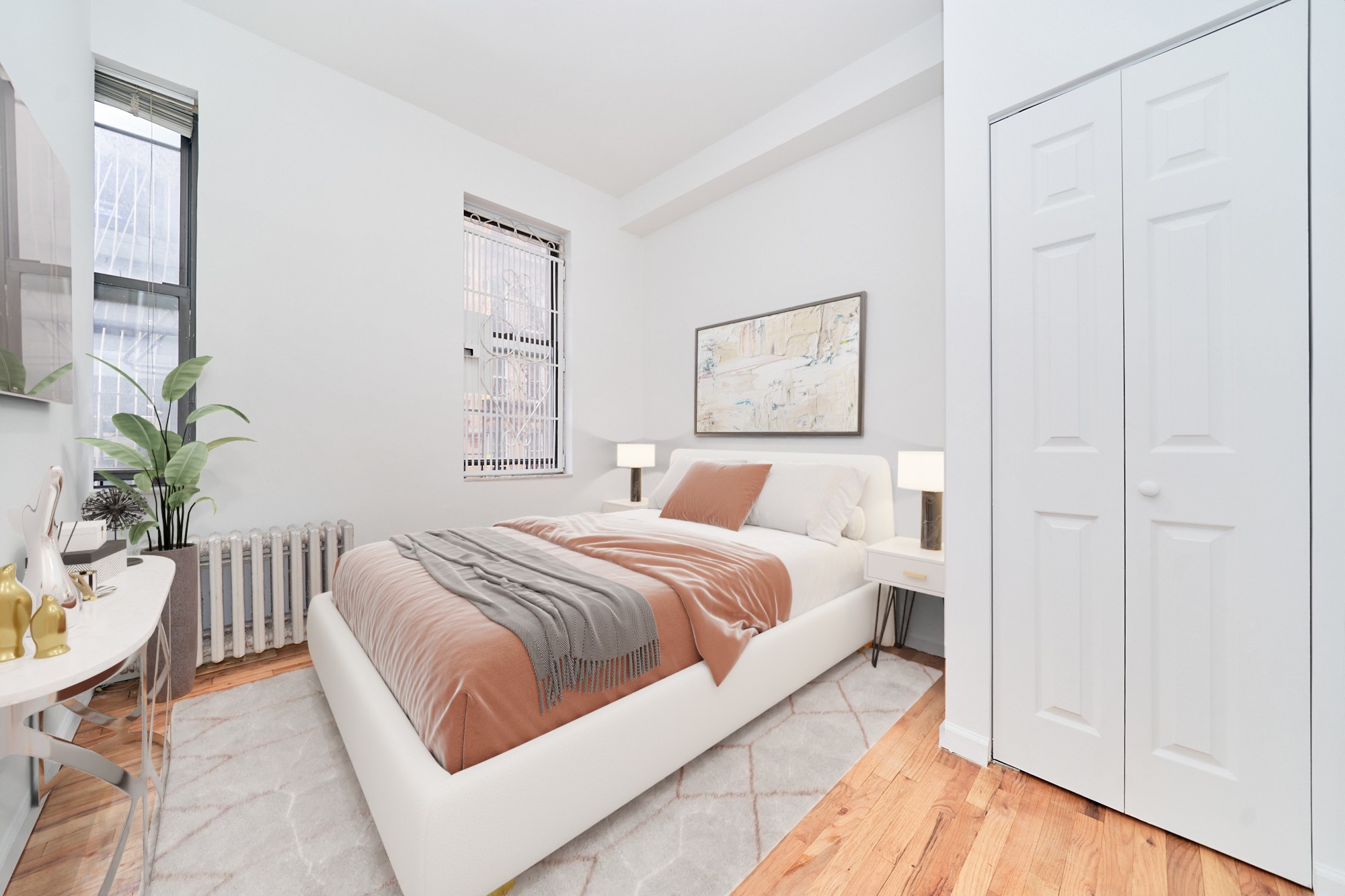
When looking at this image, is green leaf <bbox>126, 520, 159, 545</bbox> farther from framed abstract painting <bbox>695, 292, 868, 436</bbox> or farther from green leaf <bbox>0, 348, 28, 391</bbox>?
framed abstract painting <bbox>695, 292, 868, 436</bbox>

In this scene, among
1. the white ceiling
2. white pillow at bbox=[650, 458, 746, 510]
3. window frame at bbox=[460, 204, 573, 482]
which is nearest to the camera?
the white ceiling

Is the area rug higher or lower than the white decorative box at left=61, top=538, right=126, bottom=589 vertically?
lower

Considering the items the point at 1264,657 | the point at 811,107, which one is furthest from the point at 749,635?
the point at 811,107

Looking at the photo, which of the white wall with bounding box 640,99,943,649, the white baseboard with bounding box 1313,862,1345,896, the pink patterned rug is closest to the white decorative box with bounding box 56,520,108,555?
the pink patterned rug

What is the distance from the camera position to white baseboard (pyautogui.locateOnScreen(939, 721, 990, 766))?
173 cm

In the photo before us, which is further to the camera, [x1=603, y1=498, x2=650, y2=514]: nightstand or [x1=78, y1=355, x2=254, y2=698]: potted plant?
[x1=603, y1=498, x2=650, y2=514]: nightstand

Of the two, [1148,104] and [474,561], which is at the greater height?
[1148,104]

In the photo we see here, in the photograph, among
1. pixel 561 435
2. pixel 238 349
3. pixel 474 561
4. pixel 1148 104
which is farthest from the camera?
pixel 561 435

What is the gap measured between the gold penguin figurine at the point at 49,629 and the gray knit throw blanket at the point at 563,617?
31.1 inches

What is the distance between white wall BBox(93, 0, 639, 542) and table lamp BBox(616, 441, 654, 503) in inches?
27.6

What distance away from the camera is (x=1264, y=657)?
4.23 feet

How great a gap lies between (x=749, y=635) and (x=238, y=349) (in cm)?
277

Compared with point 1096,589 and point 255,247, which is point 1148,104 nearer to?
point 1096,589

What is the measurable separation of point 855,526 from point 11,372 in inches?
121
